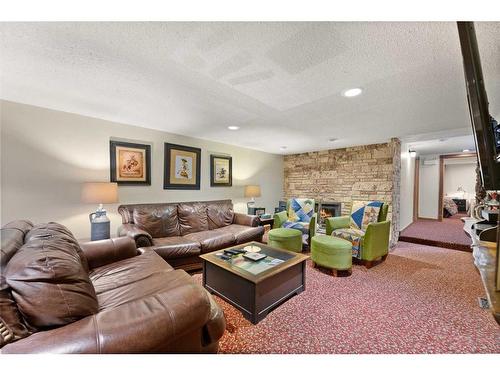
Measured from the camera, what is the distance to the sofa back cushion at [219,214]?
11.8ft

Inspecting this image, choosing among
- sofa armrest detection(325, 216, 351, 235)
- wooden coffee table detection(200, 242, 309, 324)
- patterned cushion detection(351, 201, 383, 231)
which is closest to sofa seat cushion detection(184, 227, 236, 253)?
wooden coffee table detection(200, 242, 309, 324)

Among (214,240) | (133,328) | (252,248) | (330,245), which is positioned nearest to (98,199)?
(214,240)

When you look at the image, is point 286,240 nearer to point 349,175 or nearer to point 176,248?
point 176,248

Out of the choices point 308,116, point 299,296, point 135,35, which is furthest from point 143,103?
point 299,296

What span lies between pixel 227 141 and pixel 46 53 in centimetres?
287

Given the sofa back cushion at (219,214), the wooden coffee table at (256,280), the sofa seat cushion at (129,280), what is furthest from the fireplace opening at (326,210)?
the sofa seat cushion at (129,280)

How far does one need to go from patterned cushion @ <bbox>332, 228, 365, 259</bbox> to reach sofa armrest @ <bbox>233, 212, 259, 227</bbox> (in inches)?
52.6

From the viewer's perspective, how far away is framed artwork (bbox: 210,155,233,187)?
13.3 ft

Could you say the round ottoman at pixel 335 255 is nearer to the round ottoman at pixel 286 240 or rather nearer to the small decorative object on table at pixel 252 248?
the round ottoman at pixel 286 240

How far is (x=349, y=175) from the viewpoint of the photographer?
174 inches

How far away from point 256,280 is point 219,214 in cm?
221

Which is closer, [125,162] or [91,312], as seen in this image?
[91,312]

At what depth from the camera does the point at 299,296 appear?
2039 mm
